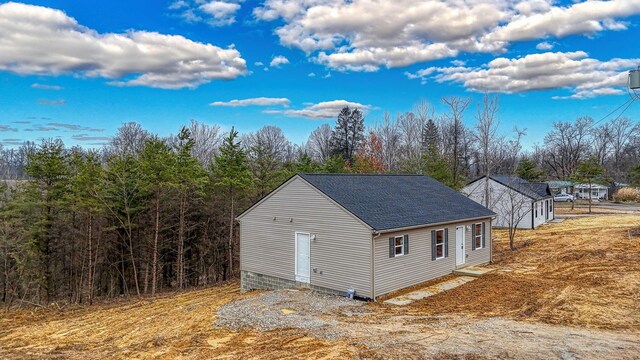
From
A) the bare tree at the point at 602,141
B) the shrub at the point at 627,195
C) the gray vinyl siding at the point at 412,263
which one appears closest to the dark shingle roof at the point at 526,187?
the gray vinyl siding at the point at 412,263

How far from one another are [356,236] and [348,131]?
4195cm

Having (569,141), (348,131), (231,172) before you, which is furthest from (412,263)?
(569,141)

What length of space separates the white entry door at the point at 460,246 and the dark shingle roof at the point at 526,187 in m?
16.0

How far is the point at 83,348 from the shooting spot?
10445 millimetres

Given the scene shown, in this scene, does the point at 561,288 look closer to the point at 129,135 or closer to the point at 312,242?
the point at 312,242

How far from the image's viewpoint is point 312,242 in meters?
14.1

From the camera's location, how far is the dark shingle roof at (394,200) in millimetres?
13453

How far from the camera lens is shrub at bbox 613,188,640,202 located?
48656 mm

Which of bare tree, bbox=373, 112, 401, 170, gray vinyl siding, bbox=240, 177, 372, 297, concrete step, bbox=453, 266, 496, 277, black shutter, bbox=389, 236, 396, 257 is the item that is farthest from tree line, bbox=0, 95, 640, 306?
bare tree, bbox=373, 112, 401, 170

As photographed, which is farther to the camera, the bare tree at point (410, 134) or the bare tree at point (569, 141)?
the bare tree at point (569, 141)

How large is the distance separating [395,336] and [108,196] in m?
15.5

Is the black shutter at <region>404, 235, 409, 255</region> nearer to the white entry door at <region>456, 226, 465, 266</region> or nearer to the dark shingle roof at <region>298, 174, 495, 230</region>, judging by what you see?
the dark shingle roof at <region>298, 174, 495, 230</region>

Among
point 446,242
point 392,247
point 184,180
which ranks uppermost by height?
point 184,180

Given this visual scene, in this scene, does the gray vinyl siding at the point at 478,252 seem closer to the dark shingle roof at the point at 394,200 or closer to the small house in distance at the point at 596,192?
the dark shingle roof at the point at 394,200
